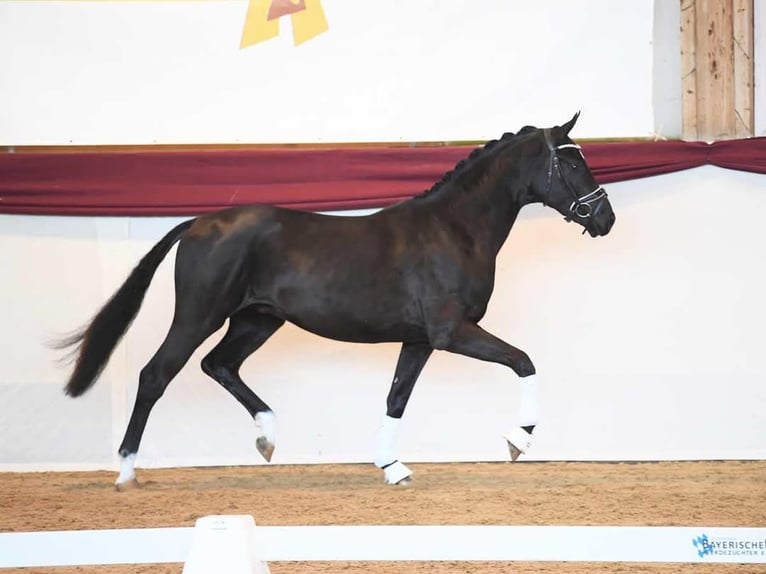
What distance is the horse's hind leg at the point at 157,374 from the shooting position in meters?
5.32

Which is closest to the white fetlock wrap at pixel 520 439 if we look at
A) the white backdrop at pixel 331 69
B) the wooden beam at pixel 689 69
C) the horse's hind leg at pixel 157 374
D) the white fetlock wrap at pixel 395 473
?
the white fetlock wrap at pixel 395 473

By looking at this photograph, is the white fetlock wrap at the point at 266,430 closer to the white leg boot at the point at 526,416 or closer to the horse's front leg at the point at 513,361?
the horse's front leg at the point at 513,361

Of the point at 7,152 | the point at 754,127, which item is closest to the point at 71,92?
the point at 7,152

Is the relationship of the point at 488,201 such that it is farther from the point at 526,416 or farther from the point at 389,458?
the point at 389,458

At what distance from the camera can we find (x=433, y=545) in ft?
8.77

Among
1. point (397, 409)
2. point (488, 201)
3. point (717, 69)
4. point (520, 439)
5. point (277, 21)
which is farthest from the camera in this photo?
point (717, 69)

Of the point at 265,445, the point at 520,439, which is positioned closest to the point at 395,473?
the point at 265,445

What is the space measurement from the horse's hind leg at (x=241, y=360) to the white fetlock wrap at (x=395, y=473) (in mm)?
621

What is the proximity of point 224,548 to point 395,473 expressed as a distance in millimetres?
2906

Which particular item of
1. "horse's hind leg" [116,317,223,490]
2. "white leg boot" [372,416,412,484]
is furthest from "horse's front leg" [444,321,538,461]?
"horse's hind leg" [116,317,223,490]

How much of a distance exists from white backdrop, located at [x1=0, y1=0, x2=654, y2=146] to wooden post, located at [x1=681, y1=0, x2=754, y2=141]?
1.50 ft

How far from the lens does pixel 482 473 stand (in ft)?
19.7

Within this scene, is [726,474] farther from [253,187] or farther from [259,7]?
[259,7]

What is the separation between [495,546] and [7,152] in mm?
4944
